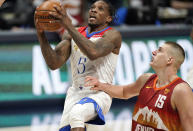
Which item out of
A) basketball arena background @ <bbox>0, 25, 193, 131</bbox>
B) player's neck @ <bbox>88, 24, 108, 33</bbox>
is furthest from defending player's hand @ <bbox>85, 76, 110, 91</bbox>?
basketball arena background @ <bbox>0, 25, 193, 131</bbox>

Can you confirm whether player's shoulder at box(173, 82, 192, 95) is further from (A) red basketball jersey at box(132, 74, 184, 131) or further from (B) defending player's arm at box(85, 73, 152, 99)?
(B) defending player's arm at box(85, 73, 152, 99)

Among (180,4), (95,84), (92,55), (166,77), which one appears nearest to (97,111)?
(95,84)

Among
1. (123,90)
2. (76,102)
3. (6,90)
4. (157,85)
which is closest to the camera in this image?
(157,85)

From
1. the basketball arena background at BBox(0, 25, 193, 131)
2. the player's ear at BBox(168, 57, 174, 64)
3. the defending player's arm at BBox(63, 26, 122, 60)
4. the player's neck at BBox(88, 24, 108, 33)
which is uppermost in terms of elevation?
the player's neck at BBox(88, 24, 108, 33)

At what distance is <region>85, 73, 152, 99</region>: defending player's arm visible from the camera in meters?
4.19

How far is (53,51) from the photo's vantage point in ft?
15.7

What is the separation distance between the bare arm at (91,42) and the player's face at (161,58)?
30.1 inches

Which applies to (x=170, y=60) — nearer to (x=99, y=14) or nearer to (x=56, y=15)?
(x=56, y=15)

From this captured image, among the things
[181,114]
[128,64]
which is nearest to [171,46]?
[181,114]

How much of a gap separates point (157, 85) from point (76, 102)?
112 cm

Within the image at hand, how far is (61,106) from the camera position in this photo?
833 centimetres

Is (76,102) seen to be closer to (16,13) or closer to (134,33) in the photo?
(134,33)

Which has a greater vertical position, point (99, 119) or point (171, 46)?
point (171, 46)

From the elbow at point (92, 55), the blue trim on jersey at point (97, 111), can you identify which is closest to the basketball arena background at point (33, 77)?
the blue trim on jersey at point (97, 111)
